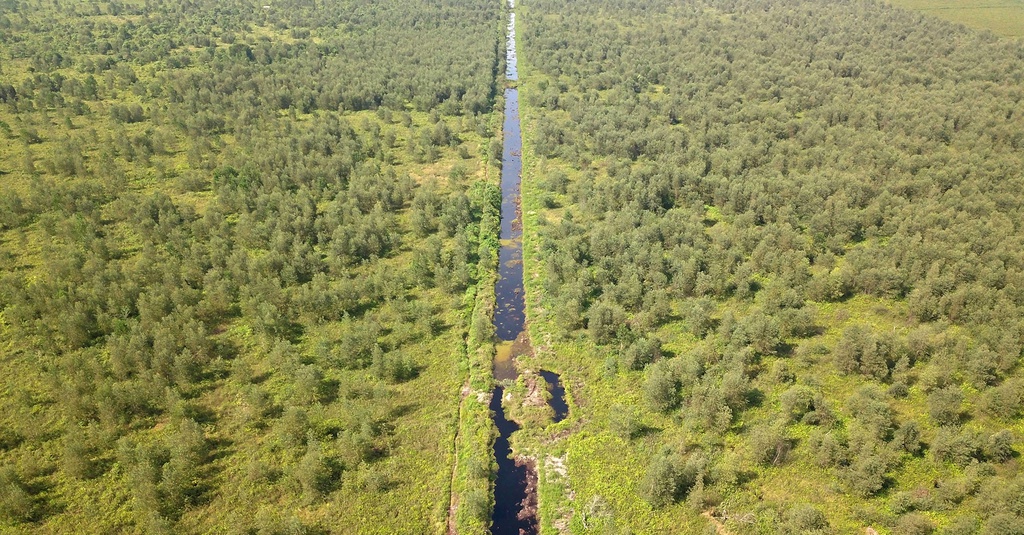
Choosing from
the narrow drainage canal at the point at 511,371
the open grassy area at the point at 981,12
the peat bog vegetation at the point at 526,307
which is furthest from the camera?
the open grassy area at the point at 981,12

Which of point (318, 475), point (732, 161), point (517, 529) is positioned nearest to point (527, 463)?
point (517, 529)

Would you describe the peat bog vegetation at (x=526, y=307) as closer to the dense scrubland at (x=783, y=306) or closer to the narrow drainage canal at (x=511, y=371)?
the dense scrubland at (x=783, y=306)

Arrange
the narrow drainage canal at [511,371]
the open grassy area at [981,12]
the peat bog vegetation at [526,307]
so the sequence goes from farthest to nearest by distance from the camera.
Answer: the open grassy area at [981,12]
the narrow drainage canal at [511,371]
the peat bog vegetation at [526,307]

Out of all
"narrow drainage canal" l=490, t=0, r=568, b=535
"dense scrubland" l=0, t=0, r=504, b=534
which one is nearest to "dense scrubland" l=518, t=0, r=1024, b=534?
"narrow drainage canal" l=490, t=0, r=568, b=535

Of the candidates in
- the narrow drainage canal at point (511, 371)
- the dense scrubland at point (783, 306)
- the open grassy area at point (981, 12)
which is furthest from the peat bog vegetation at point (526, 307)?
the open grassy area at point (981, 12)

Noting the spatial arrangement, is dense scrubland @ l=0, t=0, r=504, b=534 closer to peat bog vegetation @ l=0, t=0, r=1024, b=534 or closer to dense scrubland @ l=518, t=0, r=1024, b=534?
peat bog vegetation @ l=0, t=0, r=1024, b=534

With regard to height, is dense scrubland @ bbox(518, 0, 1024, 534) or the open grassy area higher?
the open grassy area
